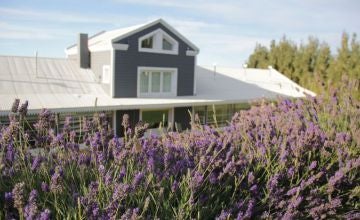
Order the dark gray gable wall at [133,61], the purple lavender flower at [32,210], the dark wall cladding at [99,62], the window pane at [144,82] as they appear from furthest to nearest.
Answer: the window pane at [144,82] → the dark wall cladding at [99,62] → the dark gray gable wall at [133,61] → the purple lavender flower at [32,210]

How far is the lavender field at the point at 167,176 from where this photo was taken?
7.51ft

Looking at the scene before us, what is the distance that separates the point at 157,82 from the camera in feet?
61.6

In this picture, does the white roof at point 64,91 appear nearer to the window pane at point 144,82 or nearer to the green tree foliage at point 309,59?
the window pane at point 144,82

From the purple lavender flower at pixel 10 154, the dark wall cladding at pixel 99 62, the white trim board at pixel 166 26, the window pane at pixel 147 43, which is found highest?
the white trim board at pixel 166 26

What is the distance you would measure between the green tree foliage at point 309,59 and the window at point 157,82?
34.4ft

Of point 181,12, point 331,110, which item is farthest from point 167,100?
point 331,110

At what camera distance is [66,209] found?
7.74 feet

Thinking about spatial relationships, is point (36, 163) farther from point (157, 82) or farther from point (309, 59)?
point (309, 59)

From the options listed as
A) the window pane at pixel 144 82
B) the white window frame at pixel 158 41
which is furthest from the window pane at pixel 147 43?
the window pane at pixel 144 82

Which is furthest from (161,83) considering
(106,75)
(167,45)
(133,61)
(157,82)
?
(106,75)

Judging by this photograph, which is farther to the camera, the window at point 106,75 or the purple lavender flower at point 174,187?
the window at point 106,75

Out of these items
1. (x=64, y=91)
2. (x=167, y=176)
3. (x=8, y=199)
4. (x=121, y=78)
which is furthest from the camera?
(x=121, y=78)

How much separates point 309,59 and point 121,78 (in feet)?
62.4

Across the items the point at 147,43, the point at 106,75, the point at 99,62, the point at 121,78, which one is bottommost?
the point at 121,78
